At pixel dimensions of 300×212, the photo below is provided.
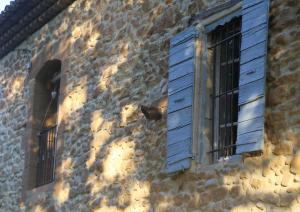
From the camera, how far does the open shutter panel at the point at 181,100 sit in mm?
6577

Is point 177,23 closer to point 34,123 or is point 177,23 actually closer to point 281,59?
point 281,59

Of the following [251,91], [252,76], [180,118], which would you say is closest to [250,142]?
[251,91]

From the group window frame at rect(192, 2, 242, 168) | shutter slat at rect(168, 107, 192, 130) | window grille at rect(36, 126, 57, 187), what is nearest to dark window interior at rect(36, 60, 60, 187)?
window grille at rect(36, 126, 57, 187)

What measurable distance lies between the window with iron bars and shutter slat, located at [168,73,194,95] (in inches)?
10.1

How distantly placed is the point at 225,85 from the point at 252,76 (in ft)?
2.52

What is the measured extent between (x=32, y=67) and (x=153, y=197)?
4.48 meters

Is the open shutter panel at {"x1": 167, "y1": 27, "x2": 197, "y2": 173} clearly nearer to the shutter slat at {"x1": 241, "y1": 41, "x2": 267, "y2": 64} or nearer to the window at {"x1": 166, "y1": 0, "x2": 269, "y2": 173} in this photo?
the window at {"x1": 166, "y1": 0, "x2": 269, "y2": 173}

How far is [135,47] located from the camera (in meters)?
8.00

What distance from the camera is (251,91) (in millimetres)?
5844

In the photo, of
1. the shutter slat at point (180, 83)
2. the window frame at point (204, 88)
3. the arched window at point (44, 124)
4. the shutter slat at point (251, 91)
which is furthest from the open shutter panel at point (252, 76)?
the arched window at point (44, 124)

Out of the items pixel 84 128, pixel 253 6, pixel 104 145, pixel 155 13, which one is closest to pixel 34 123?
pixel 84 128

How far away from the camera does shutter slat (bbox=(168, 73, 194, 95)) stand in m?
6.69

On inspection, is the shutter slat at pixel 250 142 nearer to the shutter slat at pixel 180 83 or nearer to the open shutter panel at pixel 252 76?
the open shutter panel at pixel 252 76

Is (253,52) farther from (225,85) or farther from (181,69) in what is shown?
(181,69)
